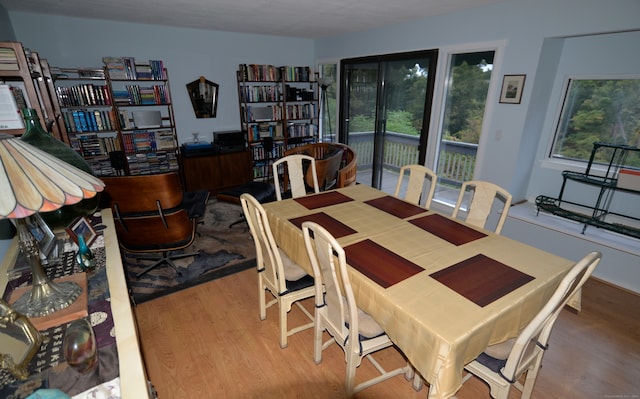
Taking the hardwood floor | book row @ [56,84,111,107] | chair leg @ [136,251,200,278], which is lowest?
the hardwood floor

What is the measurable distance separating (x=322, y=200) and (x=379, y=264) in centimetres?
98

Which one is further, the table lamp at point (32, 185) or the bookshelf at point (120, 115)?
the bookshelf at point (120, 115)

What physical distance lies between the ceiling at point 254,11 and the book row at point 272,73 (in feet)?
2.46

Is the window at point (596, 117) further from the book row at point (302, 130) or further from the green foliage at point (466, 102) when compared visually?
the book row at point (302, 130)

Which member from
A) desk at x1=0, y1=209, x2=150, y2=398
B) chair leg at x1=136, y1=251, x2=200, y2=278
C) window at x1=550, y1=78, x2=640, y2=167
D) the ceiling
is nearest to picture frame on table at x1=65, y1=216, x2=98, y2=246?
desk at x1=0, y1=209, x2=150, y2=398

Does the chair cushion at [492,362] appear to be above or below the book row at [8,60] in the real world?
below

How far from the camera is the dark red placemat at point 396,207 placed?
2137mm

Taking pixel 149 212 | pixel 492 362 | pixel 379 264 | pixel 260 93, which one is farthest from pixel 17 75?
pixel 260 93

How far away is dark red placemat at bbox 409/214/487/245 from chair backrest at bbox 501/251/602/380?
0.55m

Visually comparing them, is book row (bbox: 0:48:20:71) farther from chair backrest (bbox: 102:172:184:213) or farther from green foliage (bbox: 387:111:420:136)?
green foliage (bbox: 387:111:420:136)

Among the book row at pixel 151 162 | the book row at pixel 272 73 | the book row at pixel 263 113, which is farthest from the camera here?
the book row at pixel 263 113

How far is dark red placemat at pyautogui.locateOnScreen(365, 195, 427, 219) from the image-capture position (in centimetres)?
214

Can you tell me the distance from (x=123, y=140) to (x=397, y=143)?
3.93 meters

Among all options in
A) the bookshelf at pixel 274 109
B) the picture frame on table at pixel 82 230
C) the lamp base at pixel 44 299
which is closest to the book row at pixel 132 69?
the bookshelf at pixel 274 109
